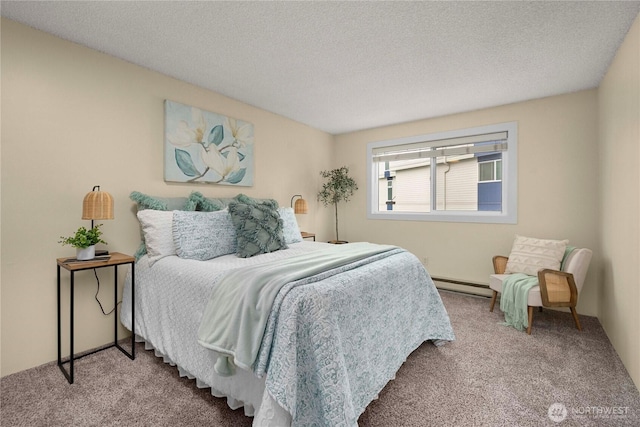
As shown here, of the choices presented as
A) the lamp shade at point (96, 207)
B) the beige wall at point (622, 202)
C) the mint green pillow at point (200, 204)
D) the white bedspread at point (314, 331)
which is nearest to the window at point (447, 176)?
the beige wall at point (622, 202)

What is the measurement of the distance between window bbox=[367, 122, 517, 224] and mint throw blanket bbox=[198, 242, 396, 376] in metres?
3.01

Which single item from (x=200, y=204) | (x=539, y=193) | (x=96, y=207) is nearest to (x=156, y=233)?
(x=96, y=207)

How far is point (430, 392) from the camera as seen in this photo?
189 cm

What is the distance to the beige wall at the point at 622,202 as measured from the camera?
2014mm

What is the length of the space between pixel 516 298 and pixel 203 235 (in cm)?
291

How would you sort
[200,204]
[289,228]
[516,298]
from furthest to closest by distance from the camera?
[289,228] < [200,204] < [516,298]

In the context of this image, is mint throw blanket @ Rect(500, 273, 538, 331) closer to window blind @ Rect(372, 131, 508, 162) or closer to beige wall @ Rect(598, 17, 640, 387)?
beige wall @ Rect(598, 17, 640, 387)

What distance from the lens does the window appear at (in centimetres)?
377

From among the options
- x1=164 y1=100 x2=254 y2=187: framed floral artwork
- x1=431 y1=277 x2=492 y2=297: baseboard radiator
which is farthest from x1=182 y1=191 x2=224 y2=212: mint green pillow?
x1=431 y1=277 x2=492 y2=297: baseboard radiator

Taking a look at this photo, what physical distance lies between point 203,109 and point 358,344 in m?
2.80

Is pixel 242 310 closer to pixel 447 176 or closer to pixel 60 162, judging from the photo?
pixel 60 162

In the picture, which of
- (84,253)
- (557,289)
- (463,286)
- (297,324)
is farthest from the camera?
(463,286)

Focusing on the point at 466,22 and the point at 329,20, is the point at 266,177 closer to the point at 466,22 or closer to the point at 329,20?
the point at 329,20

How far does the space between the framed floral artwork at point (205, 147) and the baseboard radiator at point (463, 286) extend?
291 cm
